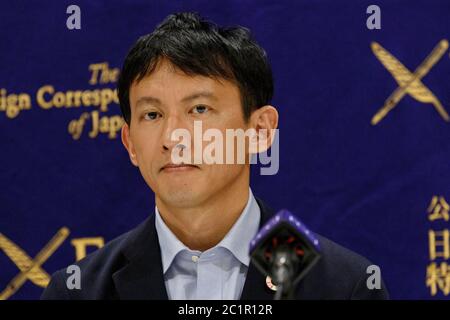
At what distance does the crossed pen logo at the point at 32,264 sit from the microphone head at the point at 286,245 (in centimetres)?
105

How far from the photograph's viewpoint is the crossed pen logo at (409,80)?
2117mm

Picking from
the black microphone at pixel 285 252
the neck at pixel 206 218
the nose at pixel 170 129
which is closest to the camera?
the black microphone at pixel 285 252

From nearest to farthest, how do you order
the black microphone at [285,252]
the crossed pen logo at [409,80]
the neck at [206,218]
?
the black microphone at [285,252], the neck at [206,218], the crossed pen logo at [409,80]

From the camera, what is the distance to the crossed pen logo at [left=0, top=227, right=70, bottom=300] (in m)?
2.17

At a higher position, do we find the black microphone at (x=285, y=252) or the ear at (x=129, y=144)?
the ear at (x=129, y=144)

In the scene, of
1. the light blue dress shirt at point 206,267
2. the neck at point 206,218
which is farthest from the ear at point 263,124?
the light blue dress shirt at point 206,267

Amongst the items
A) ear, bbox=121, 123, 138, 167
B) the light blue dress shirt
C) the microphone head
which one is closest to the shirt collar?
the light blue dress shirt

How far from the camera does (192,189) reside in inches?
66.1

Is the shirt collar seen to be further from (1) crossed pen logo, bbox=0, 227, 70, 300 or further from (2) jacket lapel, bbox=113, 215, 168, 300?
(1) crossed pen logo, bbox=0, 227, 70, 300

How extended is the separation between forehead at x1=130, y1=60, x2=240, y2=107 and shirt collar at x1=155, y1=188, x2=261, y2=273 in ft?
0.92

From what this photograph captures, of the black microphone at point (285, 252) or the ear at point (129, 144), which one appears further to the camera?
the ear at point (129, 144)

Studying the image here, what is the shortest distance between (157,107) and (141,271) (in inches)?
13.9

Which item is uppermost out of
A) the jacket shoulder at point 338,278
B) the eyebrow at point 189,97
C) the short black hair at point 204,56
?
the short black hair at point 204,56

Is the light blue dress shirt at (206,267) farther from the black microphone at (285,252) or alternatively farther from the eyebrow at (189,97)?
the black microphone at (285,252)
